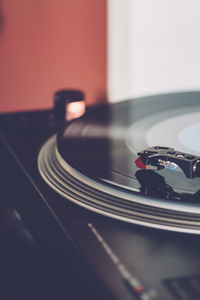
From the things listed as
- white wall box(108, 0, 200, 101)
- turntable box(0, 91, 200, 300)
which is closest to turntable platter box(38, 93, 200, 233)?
turntable box(0, 91, 200, 300)

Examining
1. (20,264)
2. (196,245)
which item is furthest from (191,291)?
(20,264)

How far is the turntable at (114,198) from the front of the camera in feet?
1.27

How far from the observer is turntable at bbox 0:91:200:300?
388 millimetres

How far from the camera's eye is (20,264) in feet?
1.89

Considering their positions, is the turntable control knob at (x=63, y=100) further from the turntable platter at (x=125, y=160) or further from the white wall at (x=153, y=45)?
the white wall at (x=153, y=45)

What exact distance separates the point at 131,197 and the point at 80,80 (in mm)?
1080

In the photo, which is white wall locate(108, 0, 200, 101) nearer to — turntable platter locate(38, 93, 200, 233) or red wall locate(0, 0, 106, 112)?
red wall locate(0, 0, 106, 112)

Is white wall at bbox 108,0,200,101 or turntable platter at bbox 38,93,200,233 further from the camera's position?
A: white wall at bbox 108,0,200,101

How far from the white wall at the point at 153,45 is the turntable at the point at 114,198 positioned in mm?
715

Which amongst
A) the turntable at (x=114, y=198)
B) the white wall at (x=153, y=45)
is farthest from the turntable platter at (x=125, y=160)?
the white wall at (x=153, y=45)

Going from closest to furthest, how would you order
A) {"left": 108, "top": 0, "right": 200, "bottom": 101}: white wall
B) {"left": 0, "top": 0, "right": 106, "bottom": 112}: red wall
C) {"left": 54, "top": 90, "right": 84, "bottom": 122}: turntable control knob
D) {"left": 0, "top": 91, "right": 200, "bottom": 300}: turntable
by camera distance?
{"left": 0, "top": 91, "right": 200, "bottom": 300}: turntable
{"left": 54, "top": 90, "right": 84, "bottom": 122}: turntable control knob
{"left": 0, "top": 0, "right": 106, "bottom": 112}: red wall
{"left": 108, "top": 0, "right": 200, "bottom": 101}: white wall

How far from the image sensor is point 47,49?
4.71 ft

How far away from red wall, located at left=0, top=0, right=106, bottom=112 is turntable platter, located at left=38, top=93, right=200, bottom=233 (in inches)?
23.3

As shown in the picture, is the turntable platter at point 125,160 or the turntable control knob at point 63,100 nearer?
the turntable platter at point 125,160
